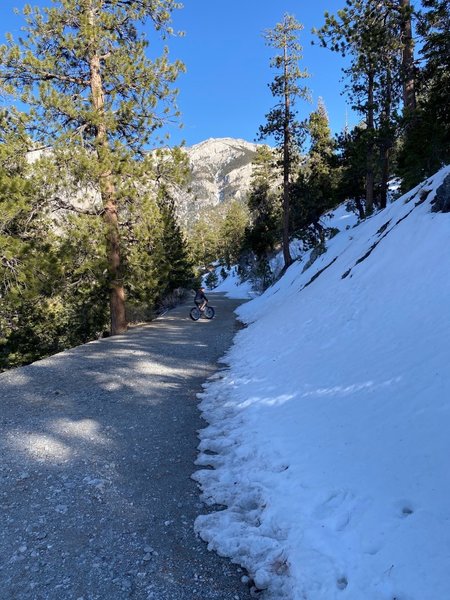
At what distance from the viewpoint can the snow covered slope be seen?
291cm

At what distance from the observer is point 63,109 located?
39.8ft

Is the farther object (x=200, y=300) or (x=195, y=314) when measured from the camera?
(x=195, y=314)

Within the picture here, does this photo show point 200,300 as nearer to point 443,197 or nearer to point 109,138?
point 109,138

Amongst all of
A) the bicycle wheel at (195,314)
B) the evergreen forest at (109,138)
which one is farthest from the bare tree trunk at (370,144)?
the bicycle wheel at (195,314)

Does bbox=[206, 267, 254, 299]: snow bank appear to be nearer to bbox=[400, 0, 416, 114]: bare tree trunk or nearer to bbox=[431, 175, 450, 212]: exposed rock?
bbox=[400, 0, 416, 114]: bare tree trunk

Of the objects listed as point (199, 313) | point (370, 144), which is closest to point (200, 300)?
point (199, 313)

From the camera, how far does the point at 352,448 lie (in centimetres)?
414

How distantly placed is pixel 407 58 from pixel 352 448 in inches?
397

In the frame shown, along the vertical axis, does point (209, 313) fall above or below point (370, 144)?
below

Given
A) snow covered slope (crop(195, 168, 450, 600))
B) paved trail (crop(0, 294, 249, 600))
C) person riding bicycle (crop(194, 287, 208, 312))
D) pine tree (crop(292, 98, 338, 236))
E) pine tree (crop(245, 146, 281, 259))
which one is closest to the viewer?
snow covered slope (crop(195, 168, 450, 600))

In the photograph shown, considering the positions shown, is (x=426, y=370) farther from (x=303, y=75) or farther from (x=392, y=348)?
(x=303, y=75)

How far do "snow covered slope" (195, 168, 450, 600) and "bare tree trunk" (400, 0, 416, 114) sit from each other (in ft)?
10.4

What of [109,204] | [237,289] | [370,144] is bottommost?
[237,289]

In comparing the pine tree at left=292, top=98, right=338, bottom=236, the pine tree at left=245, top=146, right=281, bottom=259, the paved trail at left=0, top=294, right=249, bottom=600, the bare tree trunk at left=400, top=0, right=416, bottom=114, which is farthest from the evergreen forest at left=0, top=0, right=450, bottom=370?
the pine tree at left=245, top=146, right=281, bottom=259
